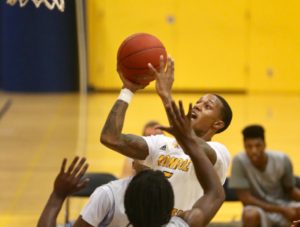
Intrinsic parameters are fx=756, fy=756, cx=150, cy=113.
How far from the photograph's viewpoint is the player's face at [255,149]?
7.00 m

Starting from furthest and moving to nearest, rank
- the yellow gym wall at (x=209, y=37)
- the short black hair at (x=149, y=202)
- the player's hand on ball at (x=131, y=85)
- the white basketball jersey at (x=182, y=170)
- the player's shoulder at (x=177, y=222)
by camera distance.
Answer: the yellow gym wall at (x=209, y=37) → the white basketball jersey at (x=182, y=170) → the player's hand on ball at (x=131, y=85) → the player's shoulder at (x=177, y=222) → the short black hair at (x=149, y=202)

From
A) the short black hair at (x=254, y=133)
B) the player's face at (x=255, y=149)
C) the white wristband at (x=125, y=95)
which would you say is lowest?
the player's face at (x=255, y=149)

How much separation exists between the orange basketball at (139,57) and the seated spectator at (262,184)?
3.16 metres

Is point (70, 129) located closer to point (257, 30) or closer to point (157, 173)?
point (257, 30)

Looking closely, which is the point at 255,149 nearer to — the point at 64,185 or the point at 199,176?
the point at 199,176

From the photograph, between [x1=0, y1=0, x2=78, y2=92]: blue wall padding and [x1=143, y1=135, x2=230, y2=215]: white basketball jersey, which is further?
[x1=0, y1=0, x2=78, y2=92]: blue wall padding

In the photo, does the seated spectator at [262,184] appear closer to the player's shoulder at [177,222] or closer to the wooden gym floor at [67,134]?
the wooden gym floor at [67,134]

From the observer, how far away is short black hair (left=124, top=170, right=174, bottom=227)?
2.81 meters

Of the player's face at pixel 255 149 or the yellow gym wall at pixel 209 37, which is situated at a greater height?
the player's face at pixel 255 149

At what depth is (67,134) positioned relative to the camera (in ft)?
39.7

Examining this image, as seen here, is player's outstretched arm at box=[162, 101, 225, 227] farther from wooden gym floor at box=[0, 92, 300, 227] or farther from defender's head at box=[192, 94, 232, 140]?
Answer: wooden gym floor at box=[0, 92, 300, 227]

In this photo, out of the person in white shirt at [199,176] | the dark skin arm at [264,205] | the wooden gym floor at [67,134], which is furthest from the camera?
the wooden gym floor at [67,134]

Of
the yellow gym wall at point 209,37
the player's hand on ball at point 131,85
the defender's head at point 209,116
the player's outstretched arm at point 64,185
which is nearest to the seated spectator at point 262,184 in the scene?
the defender's head at point 209,116

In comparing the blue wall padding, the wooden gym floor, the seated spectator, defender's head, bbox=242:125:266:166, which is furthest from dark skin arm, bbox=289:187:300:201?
the blue wall padding
